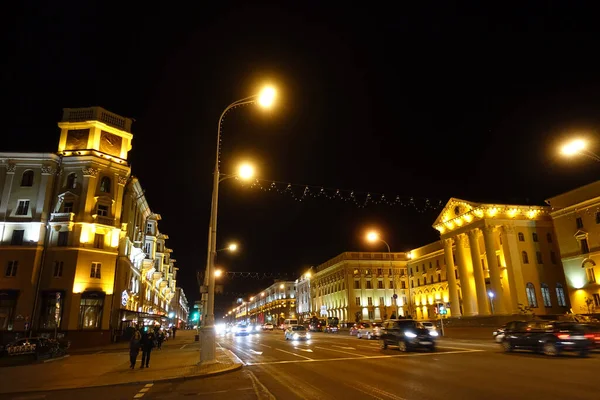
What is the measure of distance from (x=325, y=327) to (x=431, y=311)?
22439 mm

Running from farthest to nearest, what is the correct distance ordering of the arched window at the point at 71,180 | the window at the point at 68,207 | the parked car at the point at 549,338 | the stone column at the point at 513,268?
the stone column at the point at 513,268 → the arched window at the point at 71,180 → the window at the point at 68,207 → the parked car at the point at 549,338

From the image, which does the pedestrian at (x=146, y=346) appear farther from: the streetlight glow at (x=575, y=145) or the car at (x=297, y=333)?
the car at (x=297, y=333)

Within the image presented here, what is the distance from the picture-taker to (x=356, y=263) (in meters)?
84.8

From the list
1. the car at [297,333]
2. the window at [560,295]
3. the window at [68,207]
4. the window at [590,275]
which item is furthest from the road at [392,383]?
the window at [560,295]

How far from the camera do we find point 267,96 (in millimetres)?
16297

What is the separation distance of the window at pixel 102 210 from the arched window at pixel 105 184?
1.60m

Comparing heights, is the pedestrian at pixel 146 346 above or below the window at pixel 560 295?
below

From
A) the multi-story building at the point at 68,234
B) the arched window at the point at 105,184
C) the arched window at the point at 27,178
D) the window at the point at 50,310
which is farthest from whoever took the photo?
the arched window at the point at 105,184

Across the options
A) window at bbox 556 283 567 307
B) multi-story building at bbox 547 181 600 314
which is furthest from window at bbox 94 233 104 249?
window at bbox 556 283 567 307

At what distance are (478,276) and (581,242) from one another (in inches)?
486

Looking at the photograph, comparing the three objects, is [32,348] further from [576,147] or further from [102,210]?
[576,147]

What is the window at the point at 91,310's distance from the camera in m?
36.4

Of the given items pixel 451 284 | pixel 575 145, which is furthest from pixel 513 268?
pixel 575 145

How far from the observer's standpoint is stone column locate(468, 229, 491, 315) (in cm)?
5131
